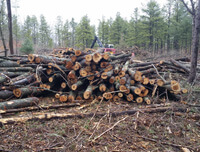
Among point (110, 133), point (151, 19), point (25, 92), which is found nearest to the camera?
point (110, 133)

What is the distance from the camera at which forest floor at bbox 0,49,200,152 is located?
10.1ft

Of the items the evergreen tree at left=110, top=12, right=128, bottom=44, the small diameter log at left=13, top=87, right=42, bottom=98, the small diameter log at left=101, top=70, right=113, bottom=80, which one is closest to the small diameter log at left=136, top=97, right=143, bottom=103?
the small diameter log at left=101, top=70, right=113, bottom=80

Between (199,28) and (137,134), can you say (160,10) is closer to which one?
(199,28)

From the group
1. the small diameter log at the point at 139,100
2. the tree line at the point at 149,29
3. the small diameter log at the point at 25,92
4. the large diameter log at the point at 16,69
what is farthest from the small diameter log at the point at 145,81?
the tree line at the point at 149,29

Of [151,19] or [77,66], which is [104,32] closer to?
[151,19]

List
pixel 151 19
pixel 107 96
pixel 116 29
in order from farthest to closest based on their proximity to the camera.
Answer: pixel 116 29 < pixel 151 19 < pixel 107 96

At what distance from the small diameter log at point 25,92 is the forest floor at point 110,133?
103cm

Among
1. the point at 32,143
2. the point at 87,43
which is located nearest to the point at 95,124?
the point at 32,143

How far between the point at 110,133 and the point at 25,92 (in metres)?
3.49

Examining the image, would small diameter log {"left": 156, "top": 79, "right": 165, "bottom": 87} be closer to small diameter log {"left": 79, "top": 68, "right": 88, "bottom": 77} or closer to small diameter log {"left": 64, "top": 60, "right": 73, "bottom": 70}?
small diameter log {"left": 79, "top": 68, "right": 88, "bottom": 77}

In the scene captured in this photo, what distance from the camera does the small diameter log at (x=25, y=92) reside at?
512cm

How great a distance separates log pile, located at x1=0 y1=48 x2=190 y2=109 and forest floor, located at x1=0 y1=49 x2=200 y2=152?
1041mm

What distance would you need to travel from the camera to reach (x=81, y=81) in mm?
6121

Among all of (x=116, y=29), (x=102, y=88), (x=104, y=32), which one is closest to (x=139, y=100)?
(x=102, y=88)
